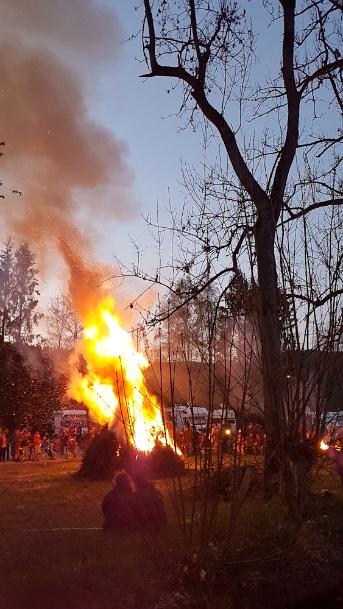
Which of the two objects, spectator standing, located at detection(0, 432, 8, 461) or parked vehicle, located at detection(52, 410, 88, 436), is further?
parked vehicle, located at detection(52, 410, 88, 436)

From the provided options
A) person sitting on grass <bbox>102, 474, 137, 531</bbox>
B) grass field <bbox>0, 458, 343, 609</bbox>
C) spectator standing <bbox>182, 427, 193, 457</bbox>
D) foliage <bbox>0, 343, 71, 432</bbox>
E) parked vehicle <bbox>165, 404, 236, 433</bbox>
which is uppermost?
foliage <bbox>0, 343, 71, 432</bbox>

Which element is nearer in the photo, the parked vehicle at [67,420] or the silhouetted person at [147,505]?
the silhouetted person at [147,505]

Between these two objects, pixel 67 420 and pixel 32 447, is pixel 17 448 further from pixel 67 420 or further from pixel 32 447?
pixel 67 420

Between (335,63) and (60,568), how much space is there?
9.44m

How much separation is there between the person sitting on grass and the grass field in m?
0.23

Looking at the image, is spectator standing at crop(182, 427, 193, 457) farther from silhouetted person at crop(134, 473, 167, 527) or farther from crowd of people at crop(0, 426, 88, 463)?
crowd of people at crop(0, 426, 88, 463)

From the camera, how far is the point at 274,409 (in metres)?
7.31

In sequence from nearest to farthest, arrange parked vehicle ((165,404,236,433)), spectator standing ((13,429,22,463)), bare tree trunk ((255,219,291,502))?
parked vehicle ((165,404,236,433)) → bare tree trunk ((255,219,291,502)) → spectator standing ((13,429,22,463))

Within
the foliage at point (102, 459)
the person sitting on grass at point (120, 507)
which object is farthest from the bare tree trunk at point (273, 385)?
the foliage at point (102, 459)

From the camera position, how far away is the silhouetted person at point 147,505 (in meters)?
6.25

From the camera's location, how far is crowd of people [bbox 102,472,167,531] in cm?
692

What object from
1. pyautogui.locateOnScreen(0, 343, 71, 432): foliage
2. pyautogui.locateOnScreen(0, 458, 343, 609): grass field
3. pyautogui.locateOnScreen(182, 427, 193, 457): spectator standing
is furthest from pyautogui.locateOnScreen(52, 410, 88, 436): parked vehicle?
pyautogui.locateOnScreen(0, 458, 343, 609): grass field

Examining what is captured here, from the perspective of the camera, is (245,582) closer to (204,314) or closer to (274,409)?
(274,409)

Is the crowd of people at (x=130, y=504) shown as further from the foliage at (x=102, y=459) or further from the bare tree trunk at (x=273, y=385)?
the foliage at (x=102, y=459)
